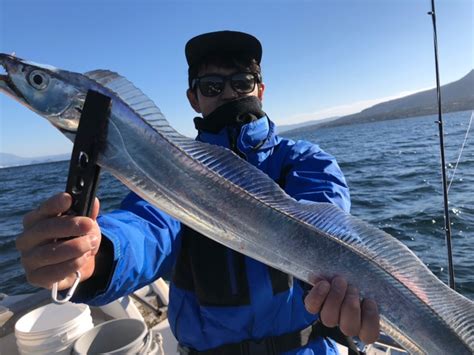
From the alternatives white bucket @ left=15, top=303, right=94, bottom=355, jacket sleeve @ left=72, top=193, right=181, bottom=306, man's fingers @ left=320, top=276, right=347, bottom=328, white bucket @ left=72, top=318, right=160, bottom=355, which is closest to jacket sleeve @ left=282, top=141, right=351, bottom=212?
man's fingers @ left=320, top=276, right=347, bottom=328

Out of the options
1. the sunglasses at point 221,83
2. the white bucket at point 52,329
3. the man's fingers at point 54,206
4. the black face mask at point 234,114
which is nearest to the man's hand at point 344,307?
the man's fingers at point 54,206

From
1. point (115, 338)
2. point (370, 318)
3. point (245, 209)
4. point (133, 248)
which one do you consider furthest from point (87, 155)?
point (115, 338)

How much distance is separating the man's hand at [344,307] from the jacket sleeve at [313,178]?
2.09 ft

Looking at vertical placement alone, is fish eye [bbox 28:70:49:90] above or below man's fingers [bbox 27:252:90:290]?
above

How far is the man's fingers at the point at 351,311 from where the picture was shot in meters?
→ 1.93

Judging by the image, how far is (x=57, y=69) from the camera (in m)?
1.46

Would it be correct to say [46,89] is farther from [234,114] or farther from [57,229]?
[234,114]

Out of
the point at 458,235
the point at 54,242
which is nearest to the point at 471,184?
the point at 458,235

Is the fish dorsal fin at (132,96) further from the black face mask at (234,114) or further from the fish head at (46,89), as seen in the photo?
the black face mask at (234,114)

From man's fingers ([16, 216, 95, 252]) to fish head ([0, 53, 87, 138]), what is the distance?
1.17 ft

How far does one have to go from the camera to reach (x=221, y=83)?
3199 mm

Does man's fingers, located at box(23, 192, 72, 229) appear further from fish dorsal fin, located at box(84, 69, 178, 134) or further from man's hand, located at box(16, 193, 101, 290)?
fish dorsal fin, located at box(84, 69, 178, 134)

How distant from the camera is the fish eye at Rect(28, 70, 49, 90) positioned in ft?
4.64

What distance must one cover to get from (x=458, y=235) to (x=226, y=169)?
425 inches
